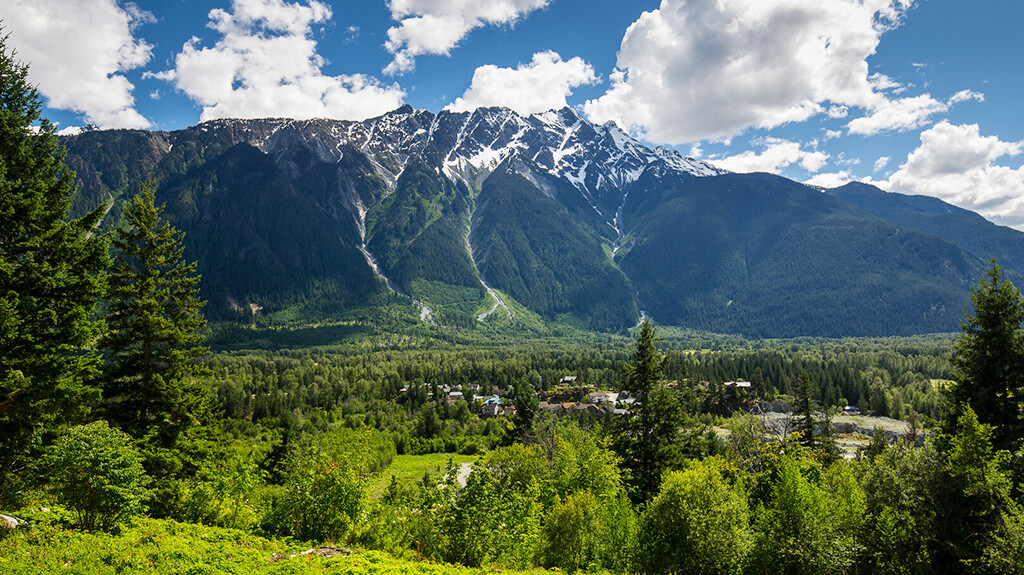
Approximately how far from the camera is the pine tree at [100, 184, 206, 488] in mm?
23469

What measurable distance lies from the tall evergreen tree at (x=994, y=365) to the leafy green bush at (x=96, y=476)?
1427 inches

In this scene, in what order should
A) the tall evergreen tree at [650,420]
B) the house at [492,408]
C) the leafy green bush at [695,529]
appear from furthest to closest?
the house at [492,408], the tall evergreen tree at [650,420], the leafy green bush at [695,529]

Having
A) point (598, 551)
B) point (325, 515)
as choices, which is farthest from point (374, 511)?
point (598, 551)

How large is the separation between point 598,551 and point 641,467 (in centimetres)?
1197

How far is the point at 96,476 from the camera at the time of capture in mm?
16359

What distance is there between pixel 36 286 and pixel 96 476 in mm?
7867

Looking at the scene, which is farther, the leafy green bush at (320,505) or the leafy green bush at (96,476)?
the leafy green bush at (320,505)

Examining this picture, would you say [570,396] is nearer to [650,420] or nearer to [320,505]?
[650,420]

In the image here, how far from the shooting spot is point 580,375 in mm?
148250

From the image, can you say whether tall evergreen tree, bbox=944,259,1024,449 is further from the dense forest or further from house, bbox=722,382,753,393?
house, bbox=722,382,753,393

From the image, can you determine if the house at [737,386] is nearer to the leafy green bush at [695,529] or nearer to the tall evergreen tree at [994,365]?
the tall evergreen tree at [994,365]

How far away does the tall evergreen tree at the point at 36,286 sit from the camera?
1695cm

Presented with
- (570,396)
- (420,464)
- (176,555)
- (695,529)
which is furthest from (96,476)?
(570,396)

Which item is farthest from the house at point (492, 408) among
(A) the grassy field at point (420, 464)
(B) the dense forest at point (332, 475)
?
(B) the dense forest at point (332, 475)
